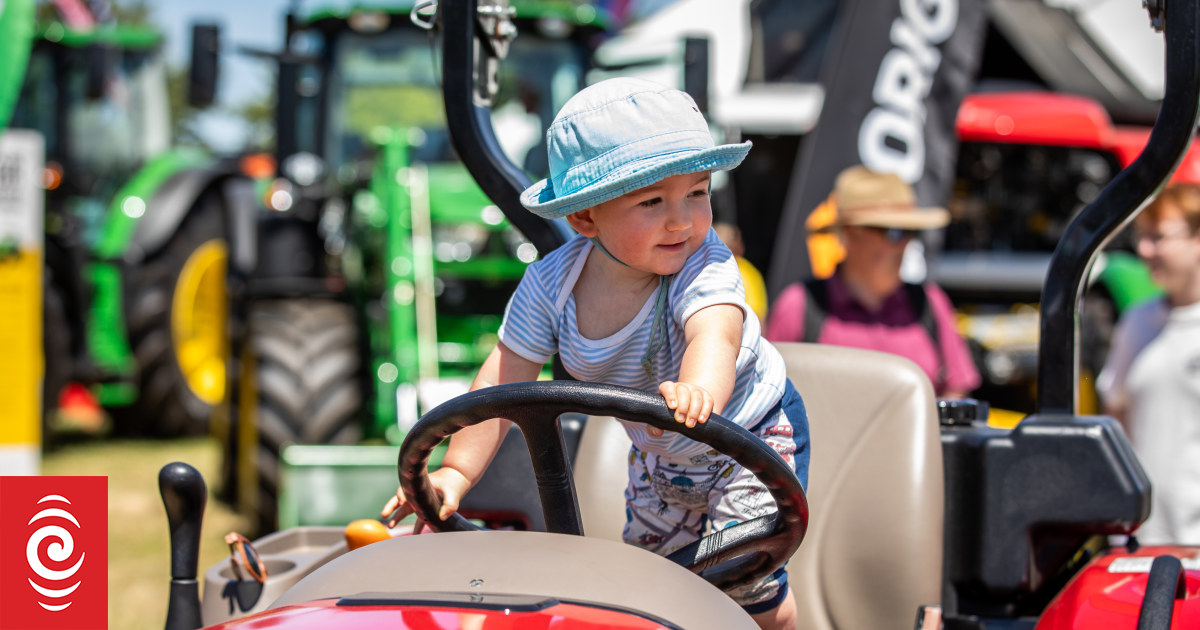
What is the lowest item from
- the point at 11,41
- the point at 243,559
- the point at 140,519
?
the point at 140,519

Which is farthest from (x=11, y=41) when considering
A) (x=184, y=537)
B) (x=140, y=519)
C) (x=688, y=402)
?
(x=688, y=402)

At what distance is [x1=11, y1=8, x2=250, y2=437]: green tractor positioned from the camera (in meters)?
7.02

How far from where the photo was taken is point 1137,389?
3.05 m

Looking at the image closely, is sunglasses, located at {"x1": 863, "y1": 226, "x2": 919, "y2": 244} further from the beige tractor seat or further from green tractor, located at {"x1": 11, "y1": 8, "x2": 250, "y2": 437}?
green tractor, located at {"x1": 11, "y1": 8, "x2": 250, "y2": 437}

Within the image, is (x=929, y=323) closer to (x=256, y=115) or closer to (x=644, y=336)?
(x=644, y=336)

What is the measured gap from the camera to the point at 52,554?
1583 millimetres

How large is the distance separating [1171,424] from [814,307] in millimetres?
945

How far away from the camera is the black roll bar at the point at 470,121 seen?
2119mm

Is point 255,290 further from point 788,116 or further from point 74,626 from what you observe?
point 788,116

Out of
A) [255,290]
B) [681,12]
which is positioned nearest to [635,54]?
[255,290]

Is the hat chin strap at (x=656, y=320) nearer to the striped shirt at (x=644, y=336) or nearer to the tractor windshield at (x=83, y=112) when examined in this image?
the striped shirt at (x=644, y=336)

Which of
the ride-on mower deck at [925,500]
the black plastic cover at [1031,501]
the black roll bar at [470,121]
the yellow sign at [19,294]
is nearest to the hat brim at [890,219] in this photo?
the ride-on mower deck at [925,500]

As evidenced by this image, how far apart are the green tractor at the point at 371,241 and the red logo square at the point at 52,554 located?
278 centimetres

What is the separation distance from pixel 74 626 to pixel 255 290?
3.37 meters
